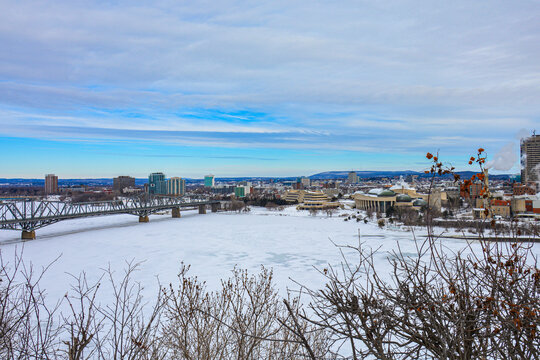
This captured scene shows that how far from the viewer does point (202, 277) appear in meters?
14.8

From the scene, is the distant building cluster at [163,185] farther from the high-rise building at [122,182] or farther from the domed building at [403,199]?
the domed building at [403,199]

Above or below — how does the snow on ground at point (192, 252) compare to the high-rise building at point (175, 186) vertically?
below

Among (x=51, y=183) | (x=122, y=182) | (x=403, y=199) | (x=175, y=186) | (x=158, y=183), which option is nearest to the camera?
(x=403, y=199)

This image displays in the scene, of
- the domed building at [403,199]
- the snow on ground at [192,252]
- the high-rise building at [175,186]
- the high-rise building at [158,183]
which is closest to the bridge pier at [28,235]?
the snow on ground at [192,252]

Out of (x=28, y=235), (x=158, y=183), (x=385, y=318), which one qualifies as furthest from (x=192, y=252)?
(x=158, y=183)

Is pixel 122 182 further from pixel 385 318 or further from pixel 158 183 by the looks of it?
pixel 385 318

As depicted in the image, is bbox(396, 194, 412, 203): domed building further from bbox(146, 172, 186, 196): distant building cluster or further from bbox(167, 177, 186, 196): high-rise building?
bbox(167, 177, 186, 196): high-rise building

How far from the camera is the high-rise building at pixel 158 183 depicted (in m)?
100

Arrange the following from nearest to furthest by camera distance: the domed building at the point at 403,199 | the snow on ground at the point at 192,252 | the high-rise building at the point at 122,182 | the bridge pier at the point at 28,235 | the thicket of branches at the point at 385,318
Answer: the thicket of branches at the point at 385,318 < the snow on ground at the point at 192,252 < the bridge pier at the point at 28,235 < the domed building at the point at 403,199 < the high-rise building at the point at 122,182

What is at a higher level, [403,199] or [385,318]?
[385,318]

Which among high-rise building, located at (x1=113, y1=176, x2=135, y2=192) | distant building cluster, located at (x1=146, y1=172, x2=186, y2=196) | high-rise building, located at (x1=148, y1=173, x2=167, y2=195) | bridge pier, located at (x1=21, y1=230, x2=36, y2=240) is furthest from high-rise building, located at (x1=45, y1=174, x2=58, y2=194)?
bridge pier, located at (x1=21, y1=230, x2=36, y2=240)

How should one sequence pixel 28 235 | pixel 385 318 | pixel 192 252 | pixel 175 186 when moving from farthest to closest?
pixel 175 186 → pixel 28 235 → pixel 192 252 → pixel 385 318

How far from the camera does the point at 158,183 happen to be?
330ft

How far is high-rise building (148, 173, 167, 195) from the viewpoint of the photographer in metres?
100
